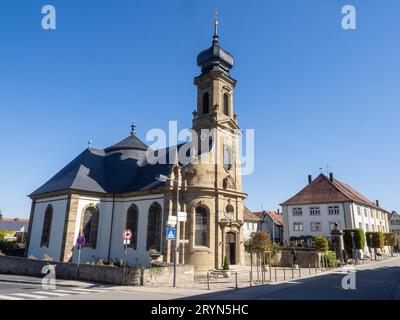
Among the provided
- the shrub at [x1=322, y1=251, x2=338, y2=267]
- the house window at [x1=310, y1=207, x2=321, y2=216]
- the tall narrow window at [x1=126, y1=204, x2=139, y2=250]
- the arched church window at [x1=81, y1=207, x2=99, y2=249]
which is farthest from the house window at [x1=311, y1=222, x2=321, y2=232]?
the arched church window at [x1=81, y1=207, x2=99, y2=249]

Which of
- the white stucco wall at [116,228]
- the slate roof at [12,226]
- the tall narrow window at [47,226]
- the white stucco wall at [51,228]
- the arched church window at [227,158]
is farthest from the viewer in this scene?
the slate roof at [12,226]

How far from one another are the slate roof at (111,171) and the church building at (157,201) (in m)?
0.12

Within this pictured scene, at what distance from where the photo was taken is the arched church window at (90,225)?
2896cm

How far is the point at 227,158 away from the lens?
31453 mm

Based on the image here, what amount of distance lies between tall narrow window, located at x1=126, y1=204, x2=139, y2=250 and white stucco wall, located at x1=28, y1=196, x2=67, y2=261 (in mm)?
5848

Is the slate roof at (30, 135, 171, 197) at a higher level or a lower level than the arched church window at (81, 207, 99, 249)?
higher

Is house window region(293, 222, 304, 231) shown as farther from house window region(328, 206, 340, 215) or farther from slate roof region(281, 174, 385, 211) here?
house window region(328, 206, 340, 215)

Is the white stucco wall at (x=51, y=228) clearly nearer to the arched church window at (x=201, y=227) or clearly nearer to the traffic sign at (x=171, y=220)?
the arched church window at (x=201, y=227)

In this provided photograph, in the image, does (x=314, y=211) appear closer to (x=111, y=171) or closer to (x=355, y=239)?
(x=355, y=239)

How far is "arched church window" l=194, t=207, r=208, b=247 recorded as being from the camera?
88.7 feet

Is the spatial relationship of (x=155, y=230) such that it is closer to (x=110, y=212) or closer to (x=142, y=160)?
(x=110, y=212)

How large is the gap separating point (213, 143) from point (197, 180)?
4540mm

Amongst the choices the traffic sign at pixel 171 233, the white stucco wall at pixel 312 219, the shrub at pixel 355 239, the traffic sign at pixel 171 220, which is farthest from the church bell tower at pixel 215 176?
the white stucco wall at pixel 312 219
